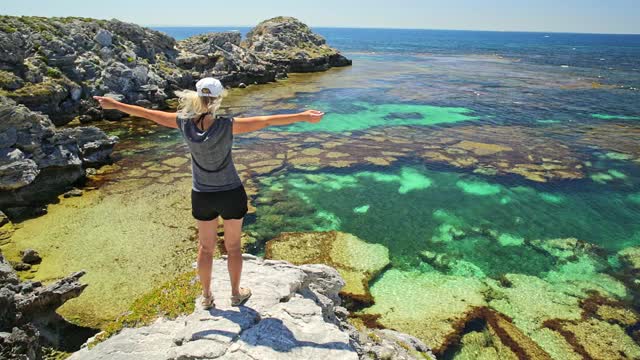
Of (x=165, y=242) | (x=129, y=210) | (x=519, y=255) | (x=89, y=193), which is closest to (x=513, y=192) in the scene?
(x=519, y=255)

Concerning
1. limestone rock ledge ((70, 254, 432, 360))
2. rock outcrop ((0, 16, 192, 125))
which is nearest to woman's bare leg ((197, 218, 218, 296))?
limestone rock ledge ((70, 254, 432, 360))

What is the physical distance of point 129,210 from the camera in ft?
65.0

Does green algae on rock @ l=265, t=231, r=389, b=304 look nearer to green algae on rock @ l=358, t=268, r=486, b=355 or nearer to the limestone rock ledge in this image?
green algae on rock @ l=358, t=268, r=486, b=355

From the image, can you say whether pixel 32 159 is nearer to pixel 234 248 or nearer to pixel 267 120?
pixel 234 248

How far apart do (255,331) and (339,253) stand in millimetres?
10460

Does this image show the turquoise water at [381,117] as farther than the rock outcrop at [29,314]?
Yes

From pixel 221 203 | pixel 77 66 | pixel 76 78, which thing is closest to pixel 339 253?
pixel 221 203

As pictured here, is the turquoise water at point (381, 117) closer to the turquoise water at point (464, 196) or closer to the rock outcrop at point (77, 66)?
the turquoise water at point (464, 196)

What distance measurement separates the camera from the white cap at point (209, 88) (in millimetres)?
5871

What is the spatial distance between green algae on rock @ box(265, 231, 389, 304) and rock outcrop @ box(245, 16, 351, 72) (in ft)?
210

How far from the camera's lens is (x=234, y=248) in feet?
22.6

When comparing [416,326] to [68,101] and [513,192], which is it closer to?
[513,192]

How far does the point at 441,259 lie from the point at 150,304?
40.1 feet

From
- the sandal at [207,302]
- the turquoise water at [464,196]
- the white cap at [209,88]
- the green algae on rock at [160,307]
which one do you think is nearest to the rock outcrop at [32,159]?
the turquoise water at [464,196]
